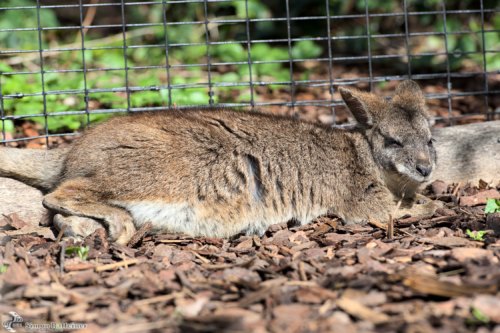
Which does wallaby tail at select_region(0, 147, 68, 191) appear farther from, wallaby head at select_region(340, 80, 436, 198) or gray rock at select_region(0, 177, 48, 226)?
wallaby head at select_region(340, 80, 436, 198)

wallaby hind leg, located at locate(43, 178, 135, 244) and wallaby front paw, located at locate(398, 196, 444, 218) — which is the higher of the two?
wallaby hind leg, located at locate(43, 178, 135, 244)

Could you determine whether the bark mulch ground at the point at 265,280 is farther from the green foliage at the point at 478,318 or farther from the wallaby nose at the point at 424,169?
the wallaby nose at the point at 424,169

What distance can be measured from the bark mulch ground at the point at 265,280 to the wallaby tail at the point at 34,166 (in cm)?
66

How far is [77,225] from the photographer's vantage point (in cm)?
635

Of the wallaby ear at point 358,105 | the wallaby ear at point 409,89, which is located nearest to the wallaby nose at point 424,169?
the wallaby ear at point 358,105

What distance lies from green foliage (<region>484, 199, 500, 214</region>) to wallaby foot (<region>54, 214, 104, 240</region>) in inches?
142

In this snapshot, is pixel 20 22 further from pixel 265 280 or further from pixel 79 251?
pixel 265 280

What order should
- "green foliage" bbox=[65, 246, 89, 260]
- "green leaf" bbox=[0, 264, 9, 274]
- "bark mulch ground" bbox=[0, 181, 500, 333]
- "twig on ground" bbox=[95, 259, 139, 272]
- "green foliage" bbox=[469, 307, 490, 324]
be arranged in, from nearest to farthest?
1. "green foliage" bbox=[469, 307, 490, 324]
2. "bark mulch ground" bbox=[0, 181, 500, 333]
3. "green leaf" bbox=[0, 264, 9, 274]
4. "twig on ground" bbox=[95, 259, 139, 272]
5. "green foliage" bbox=[65, 246, 89, 260]

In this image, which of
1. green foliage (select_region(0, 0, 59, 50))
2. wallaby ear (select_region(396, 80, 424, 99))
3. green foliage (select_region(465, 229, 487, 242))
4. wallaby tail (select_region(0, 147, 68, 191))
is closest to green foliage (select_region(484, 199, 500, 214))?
green foliage (select_region(465, 229, 487, 242))

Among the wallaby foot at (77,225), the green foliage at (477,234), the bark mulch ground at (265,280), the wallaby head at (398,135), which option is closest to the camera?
the bark mulch ground at (265,280)

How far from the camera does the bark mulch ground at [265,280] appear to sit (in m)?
4.26

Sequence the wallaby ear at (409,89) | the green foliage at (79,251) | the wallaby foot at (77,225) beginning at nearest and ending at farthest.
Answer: the green foliage at (79,251) → the wallaby foot at (77,225) → the wallaby ear at (409,89)

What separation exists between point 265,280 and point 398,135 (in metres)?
2.79

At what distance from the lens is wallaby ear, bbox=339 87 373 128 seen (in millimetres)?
7328
